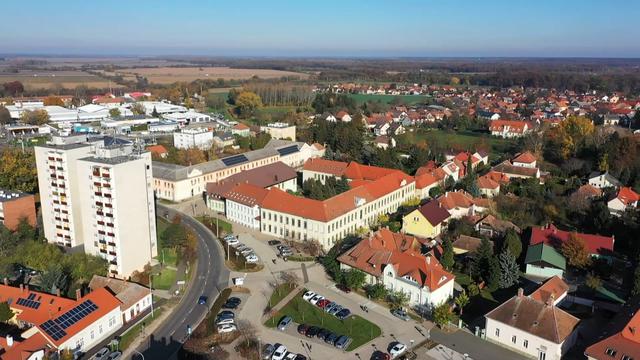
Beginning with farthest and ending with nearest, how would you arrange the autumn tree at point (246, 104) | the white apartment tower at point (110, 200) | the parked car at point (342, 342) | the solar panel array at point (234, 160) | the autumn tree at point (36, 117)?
the autumn tree at point (246, 104), the autumn tree at point (36, 117), the solar panel array at point (234, 160), the white apartment tower at point (110, 200), the parked car at point (342, 342)

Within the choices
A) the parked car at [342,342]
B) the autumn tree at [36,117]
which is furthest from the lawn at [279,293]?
the autumn tree at [36,117]

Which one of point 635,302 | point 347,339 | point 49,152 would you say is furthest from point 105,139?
point 635,302

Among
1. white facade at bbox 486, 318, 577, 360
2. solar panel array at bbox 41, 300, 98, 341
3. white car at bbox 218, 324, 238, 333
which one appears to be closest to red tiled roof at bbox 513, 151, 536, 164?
white facade at bbox 486, 318, 577, 360

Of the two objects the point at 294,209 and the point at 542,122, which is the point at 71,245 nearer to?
the point at 294,209

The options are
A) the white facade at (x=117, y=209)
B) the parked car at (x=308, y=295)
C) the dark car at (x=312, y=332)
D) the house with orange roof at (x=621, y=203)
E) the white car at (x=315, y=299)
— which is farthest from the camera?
the house with orange roof at (x=621, y=203)

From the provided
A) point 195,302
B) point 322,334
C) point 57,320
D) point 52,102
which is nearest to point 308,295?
point 322,334

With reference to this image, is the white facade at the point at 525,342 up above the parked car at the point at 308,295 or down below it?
above

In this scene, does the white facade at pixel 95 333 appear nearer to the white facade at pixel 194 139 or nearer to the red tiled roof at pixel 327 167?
the red tiled roof at pixel 327 167
